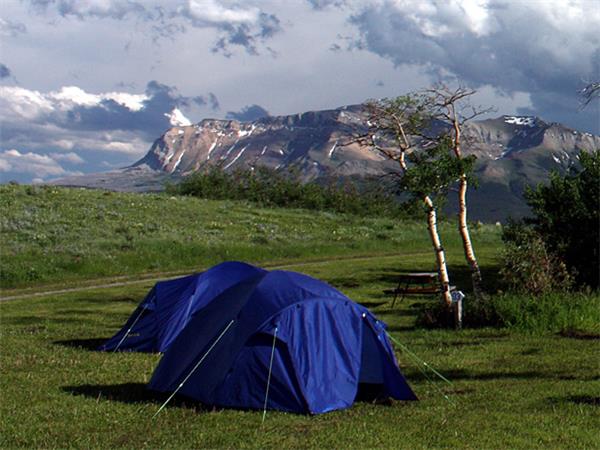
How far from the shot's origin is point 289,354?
1145 centimetres

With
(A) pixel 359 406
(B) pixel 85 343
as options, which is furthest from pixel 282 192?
(A) pixel 359 406

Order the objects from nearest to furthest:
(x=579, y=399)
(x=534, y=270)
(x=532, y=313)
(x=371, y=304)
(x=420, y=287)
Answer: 1. (x=579, y=399)
2. (x=532, y=313)
3. (x=534, y=270)
4. (x=371, y=304)
5. (x=420, y=287)

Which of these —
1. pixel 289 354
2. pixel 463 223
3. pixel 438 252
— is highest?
pixel 463 223

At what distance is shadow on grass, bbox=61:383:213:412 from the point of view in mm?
11910

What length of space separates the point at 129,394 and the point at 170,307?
484 cm

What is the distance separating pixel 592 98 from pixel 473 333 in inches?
Result: 242

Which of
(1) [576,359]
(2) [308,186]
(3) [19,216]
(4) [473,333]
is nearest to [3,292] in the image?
(3) [19,216]

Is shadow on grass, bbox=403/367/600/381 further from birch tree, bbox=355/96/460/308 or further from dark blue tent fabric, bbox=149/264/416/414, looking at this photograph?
birch tree, bbox=355/96/460/308

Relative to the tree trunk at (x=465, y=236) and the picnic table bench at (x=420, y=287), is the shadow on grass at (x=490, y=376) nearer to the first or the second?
the tree trunk at (x=465, y=236)

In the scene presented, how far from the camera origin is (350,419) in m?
10.8

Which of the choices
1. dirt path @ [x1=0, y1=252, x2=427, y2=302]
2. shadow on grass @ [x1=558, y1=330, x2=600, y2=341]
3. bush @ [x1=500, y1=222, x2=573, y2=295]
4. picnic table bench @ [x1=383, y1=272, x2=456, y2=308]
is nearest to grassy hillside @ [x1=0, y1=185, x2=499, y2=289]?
dirt path @ [x1=0, y1=252, x2=427, y2=302]

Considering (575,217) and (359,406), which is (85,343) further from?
(575,217)

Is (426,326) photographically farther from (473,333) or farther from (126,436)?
(126,436)

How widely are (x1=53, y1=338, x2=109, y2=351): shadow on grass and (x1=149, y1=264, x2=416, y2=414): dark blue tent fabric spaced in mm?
6062
